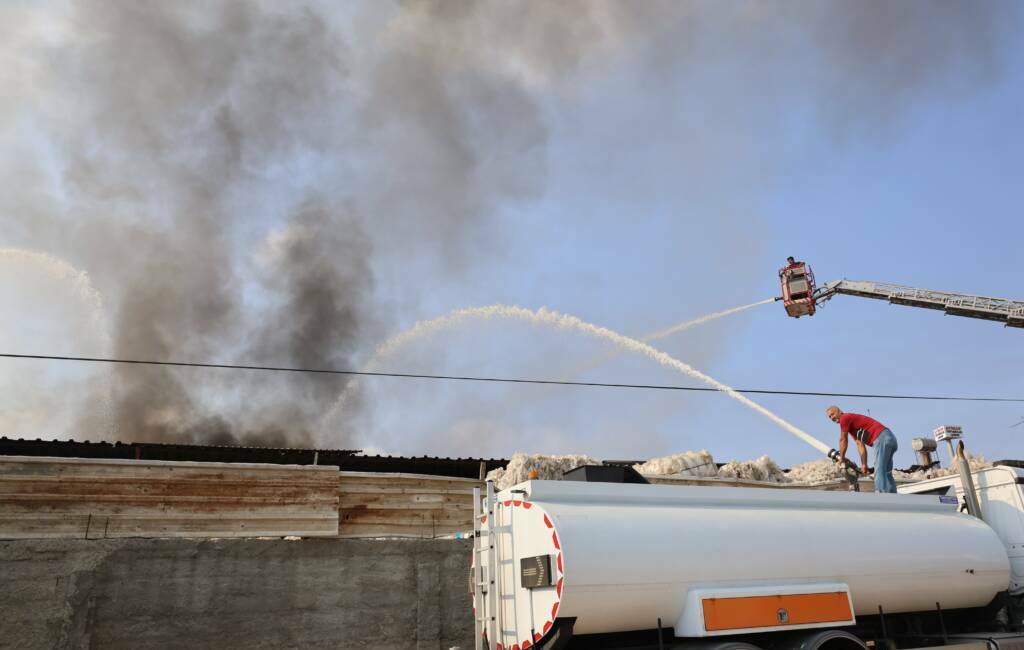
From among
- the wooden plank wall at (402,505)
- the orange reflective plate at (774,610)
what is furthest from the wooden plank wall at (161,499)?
the orange reflective plate at (774,610)

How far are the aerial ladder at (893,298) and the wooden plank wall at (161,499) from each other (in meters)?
31.8

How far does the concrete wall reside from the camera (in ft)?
29.7

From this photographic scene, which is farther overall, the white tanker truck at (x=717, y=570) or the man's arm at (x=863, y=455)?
the man's arm at (x=863, y=455)

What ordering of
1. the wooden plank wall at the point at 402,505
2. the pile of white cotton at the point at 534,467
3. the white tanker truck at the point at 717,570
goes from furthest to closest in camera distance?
the pile of white cotton at the point at 534,467, the wooden plank wall at the point at 402,505, the white tanker truck at the point at 717,570

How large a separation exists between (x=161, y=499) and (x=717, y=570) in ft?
27.8

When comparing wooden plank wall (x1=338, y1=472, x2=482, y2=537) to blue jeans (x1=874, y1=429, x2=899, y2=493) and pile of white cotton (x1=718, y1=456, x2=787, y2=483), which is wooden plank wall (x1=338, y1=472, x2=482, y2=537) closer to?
blue jeans (x1=874, y1=429, x2=899, y2=493)

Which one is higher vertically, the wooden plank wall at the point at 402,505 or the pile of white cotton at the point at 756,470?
the pile of white cotton at the point at 756,470

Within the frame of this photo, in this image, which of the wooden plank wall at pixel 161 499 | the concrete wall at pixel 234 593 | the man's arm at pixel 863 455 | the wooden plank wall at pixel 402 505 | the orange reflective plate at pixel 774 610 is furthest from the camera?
the wooden plank wall at pixel 402 505

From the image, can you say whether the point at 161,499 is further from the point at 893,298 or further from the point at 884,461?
the point at 893,298

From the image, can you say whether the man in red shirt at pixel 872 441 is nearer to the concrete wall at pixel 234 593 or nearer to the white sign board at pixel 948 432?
the white sign board at pixel 948 432

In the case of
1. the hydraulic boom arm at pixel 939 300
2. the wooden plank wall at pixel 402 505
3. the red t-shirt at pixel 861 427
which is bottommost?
the wooden plank wall at pixel 402 505

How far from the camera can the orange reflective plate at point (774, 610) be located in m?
7.26

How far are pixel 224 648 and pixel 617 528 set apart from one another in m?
6.12

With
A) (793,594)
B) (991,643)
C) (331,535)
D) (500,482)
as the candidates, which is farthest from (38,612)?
(991,643)
